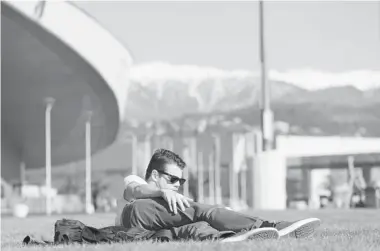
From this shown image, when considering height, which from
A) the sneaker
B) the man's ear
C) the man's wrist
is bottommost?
the sneaker

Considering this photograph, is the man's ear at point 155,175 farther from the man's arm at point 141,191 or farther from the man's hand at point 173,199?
the man's hand at point 173,199

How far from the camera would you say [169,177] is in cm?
743

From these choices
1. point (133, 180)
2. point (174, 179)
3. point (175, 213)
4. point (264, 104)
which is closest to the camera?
point (175, 213)

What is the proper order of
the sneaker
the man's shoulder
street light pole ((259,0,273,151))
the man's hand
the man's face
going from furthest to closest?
street light pole ((259,0,273,151)) < the man's shoulder < the man's face < the man's hand < the sneaker

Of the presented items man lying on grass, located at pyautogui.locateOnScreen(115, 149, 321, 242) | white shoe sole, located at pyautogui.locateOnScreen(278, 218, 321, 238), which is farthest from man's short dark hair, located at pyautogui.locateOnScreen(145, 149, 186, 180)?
white shoe sole, located at pyautogui.locateOnScreen(278, 218, 321, 238)

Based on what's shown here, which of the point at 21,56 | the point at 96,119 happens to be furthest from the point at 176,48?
the point at 21,56

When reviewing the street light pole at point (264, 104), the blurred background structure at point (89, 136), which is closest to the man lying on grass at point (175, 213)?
the blurred background structure at point (89, 136)

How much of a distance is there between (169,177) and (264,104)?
82.5ft

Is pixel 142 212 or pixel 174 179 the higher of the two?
pixel 174 179

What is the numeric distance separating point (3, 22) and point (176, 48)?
161984mm

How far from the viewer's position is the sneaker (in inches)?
267

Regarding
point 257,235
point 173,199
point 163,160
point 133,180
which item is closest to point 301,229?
point 257,235

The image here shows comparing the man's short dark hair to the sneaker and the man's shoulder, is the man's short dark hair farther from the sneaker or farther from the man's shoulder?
the sneaker

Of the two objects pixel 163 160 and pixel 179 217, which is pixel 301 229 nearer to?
pixel 179 217
